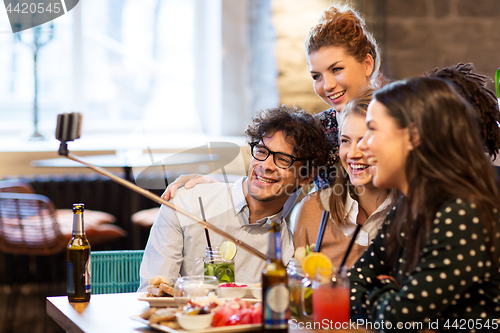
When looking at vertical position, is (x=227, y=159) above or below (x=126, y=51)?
below

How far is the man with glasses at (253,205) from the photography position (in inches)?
79.7

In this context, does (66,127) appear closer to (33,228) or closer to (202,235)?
(202,235)

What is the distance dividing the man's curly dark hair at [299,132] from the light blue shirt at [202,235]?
0.74ft

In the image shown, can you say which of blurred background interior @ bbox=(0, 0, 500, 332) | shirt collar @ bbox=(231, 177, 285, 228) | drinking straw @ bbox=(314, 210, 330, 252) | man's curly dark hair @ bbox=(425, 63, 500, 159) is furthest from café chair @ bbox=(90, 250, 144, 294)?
blurred background interior @ bbox=(0, 0, 500, 332)

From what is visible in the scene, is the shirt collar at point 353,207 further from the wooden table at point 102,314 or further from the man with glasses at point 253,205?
the wooden table at point 102,314

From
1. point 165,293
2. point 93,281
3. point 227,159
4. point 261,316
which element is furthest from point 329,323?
point 227,159

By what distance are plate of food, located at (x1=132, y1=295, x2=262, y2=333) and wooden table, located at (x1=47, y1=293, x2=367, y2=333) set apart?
0.04 metres

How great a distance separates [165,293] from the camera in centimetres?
148

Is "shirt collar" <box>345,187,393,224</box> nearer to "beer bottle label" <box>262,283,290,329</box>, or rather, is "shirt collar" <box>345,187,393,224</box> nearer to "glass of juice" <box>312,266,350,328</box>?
"glass of juice" <box>312,266,350,328</box>

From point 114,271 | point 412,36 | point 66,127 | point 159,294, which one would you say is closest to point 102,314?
point 159,294

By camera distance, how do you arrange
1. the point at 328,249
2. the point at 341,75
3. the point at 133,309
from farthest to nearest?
the point at 341,75 < the point at 328,249 < the point at 133,309

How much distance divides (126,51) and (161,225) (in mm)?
2785

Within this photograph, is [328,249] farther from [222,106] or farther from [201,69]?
[201,69]

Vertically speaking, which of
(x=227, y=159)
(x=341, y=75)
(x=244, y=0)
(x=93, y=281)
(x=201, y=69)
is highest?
(x=244, y=0)
